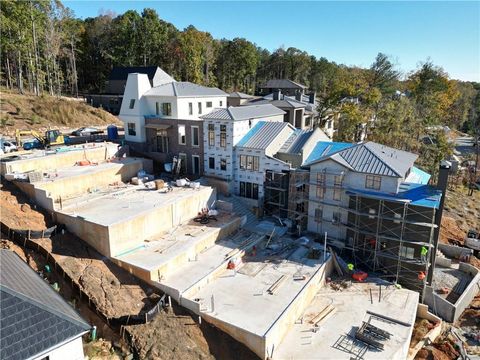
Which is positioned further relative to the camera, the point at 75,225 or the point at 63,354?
the point at 75,225

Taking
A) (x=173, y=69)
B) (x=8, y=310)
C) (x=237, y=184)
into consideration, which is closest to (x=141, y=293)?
(x=8, y=310)

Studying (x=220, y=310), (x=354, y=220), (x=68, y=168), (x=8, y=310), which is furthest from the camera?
(x=68, y=168)

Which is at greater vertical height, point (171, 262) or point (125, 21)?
point (125, 21)

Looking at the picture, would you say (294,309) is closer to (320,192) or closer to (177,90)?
(320,192)

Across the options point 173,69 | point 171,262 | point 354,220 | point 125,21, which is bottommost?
point 171,262

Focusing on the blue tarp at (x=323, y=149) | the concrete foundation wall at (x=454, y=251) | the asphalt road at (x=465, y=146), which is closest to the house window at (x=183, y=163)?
the blue tarp at (x=323, y=149)

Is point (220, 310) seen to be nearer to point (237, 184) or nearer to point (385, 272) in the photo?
point (385, 272)

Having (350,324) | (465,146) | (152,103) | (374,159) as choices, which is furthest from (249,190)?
(465,146)
